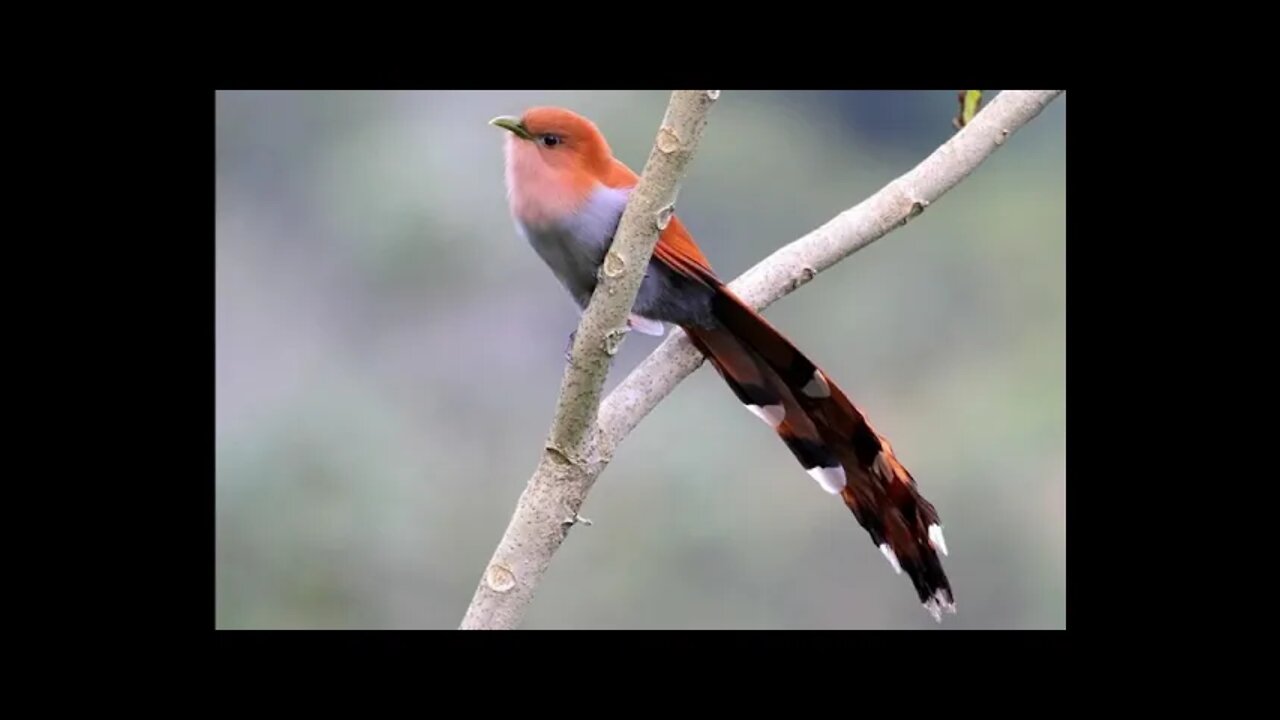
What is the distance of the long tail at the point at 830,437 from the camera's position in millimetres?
2355

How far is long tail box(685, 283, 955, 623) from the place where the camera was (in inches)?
92.7

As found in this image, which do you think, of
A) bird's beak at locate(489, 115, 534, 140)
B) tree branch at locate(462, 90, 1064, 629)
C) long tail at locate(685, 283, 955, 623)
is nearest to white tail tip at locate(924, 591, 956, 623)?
long tail at locate(685, 283, 955, 623)

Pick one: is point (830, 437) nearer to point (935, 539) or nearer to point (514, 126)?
point (935, 539)

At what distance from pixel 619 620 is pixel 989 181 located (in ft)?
15.7

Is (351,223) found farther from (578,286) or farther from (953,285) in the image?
(578,286)

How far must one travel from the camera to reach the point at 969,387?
654 cm

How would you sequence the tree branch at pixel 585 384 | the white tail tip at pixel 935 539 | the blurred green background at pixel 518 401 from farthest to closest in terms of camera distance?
1. the blurred green background at pixel 518 401
2. the white tail tip at pixel 935 539
3. the tree branch at pixel 585 384

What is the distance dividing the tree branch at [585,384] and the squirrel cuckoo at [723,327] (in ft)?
1.27

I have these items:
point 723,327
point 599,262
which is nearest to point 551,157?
point 599,262

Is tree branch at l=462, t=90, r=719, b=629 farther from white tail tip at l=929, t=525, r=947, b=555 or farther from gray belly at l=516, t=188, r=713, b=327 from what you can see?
white tail tip at l=929, t=525, r=947, b=555

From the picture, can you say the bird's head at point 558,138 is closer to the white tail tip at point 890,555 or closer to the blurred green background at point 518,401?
the white tail tip at point 890,555

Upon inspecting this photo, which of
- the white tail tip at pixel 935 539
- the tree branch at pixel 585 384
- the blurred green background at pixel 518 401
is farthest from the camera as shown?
the blurred green background at pixel 518 401

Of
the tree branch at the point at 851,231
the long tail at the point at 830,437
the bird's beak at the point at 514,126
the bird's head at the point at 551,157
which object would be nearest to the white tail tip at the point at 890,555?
the long tail at the point at 830,437
